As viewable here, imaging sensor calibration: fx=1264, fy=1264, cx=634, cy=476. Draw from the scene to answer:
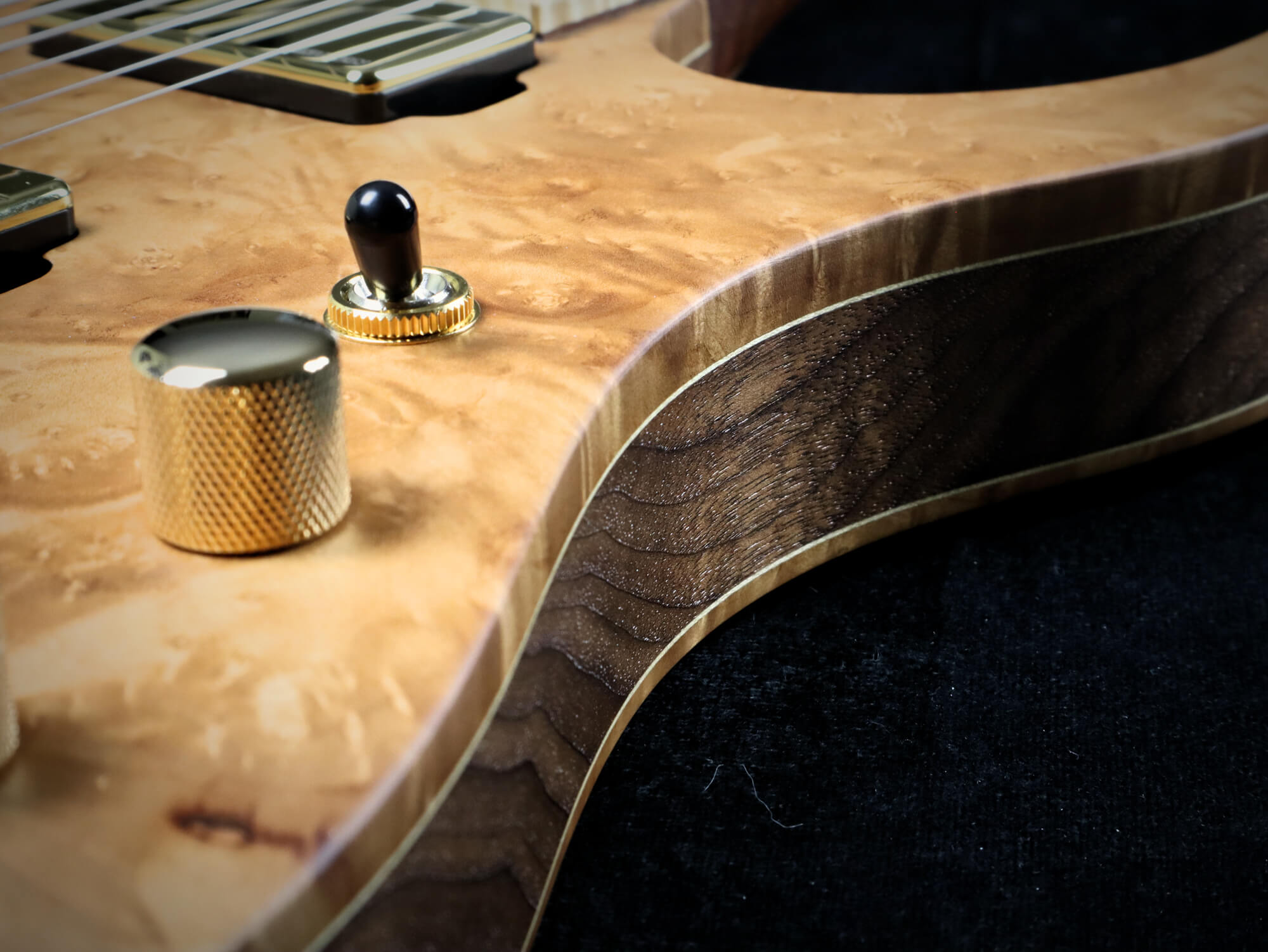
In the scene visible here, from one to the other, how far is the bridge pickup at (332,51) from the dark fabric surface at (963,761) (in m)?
0.49

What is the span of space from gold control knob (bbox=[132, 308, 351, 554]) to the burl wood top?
2 centimetres

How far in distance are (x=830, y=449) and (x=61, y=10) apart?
31.6 inches

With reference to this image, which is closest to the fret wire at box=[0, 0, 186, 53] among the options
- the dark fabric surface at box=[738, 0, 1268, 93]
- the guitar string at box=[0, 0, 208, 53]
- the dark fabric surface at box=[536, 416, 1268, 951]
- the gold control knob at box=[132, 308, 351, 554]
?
the guitar string at box=[0, 0, 208, 53]

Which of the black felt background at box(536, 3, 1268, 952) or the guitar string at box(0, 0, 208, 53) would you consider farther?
the guitar string at box(0, 0, 208, 53)

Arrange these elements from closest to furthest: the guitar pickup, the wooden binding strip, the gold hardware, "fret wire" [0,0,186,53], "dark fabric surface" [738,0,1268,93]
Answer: the wooden binding strip
the gold hardware
the guitar pickup
"fret wire" [0,0,186,53]
"dark fabric surface" [738,0,1268,93]

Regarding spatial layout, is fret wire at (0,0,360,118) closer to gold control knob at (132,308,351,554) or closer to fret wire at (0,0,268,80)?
fret wire at (0,0,268,80)

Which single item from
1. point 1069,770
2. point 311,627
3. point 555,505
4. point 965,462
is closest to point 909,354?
point 965,462

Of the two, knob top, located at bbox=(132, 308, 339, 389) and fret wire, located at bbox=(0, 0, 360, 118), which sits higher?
knob top, located at bbox=(132, 308, 339, 389)

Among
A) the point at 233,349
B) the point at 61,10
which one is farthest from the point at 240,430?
the point at 61,10

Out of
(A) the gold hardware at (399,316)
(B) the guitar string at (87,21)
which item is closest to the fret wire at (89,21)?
(B) the guitar string at (87,21)

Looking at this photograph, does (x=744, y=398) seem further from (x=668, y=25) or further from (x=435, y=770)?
(x=668, y=25)

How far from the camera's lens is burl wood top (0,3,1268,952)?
1.28ft

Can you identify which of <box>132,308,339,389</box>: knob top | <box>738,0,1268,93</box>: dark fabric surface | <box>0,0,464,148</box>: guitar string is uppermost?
<box>132,308,339,389</box>: knob top

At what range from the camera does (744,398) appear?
79cm
